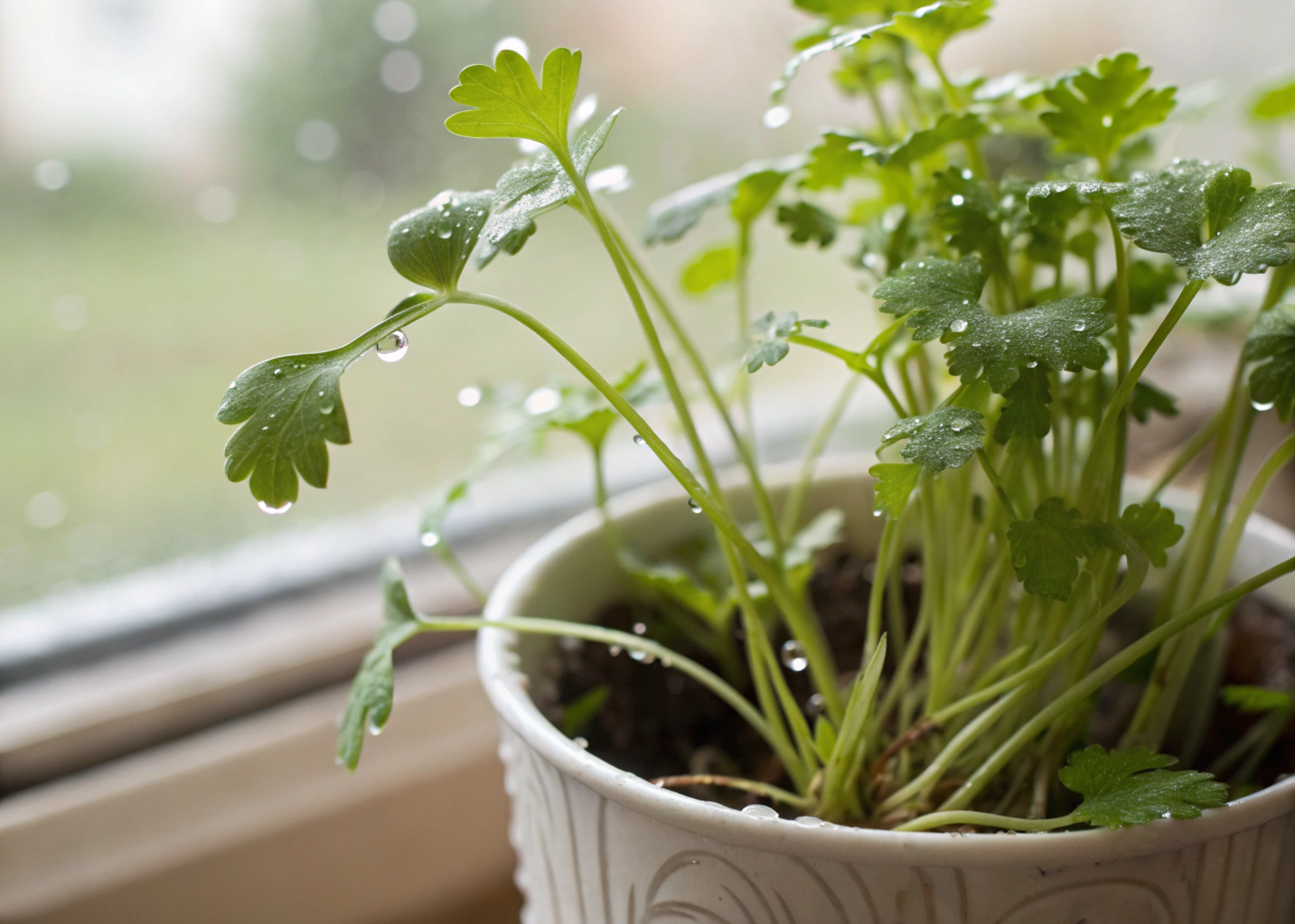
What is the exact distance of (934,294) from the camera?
1.30 ft

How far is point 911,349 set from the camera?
0.50 meters

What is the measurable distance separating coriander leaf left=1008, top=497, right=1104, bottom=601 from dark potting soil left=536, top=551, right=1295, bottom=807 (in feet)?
0.82

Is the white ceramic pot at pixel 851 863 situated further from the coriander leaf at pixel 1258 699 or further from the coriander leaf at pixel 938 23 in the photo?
the coriander leaf at pixel 938 23

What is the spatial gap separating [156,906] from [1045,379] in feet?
2.43

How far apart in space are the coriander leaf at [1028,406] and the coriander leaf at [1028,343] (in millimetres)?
17

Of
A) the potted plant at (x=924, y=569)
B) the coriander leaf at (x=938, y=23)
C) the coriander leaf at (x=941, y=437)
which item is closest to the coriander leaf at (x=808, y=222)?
the potted plant at (x=924, y=569)

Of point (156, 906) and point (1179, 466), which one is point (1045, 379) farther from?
point (156, 906)

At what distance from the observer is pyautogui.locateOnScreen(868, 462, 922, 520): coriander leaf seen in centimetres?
40

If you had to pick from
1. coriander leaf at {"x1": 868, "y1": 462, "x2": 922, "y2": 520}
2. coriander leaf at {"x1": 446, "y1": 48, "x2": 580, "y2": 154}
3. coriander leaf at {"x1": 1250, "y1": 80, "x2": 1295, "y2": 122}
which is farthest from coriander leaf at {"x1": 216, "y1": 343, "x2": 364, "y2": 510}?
coriander leaf at {"x1": 1250, "y1": 80, "x2": 1295, "y2": 122}

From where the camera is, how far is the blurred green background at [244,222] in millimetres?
703

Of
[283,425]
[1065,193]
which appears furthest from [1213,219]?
[283,425]

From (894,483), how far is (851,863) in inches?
6.0

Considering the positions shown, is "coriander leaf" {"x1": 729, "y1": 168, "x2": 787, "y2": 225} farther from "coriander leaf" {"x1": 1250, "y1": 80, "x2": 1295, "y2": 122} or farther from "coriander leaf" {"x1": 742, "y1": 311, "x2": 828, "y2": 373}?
"coriander leaf" {"x1": 1250, "y1": 80, "x2": 1295, "y2": 122}

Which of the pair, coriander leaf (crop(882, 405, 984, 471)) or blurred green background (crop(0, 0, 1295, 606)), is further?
blurred green background (crop(0, 0, 1295, 606))
